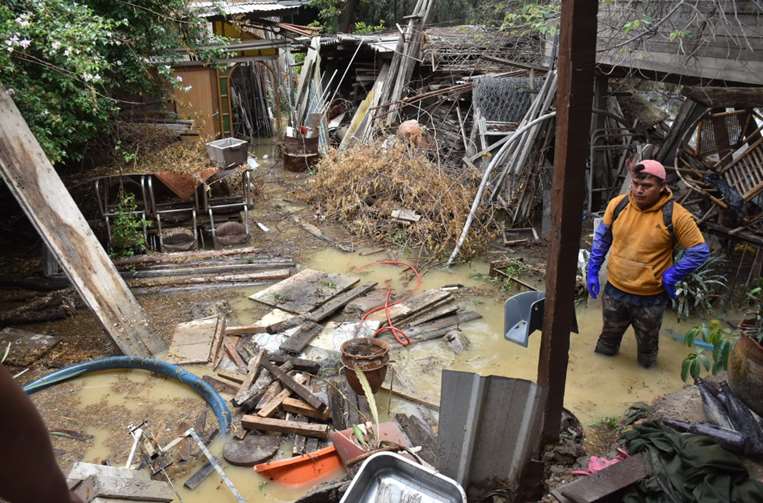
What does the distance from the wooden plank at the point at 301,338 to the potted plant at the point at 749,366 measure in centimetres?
396

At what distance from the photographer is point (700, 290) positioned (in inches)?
247

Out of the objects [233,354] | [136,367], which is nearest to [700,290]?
[233,354]

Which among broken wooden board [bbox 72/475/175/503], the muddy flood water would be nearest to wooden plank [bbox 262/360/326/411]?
the muddy flood water

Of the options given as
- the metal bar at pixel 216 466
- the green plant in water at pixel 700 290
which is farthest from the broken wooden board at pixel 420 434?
the green plant in water at pixel 700 290

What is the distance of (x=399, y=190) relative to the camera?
31.1 feet

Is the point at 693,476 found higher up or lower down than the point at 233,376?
higher up

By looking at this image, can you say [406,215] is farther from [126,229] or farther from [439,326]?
[126,229]

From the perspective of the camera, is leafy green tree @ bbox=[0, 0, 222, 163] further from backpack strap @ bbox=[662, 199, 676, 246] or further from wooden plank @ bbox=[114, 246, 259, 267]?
backpack strap @ bbox=[662, 199, 676, 246]

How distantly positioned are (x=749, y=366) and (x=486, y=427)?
1925mm

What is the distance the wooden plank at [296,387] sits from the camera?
4836 millimetres

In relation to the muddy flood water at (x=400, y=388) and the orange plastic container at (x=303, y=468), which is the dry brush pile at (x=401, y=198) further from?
the orange plastic container at (x=303, y=468)

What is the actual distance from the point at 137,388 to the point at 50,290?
2.63 metres

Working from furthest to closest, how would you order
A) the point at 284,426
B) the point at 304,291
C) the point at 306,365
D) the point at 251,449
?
1. the point at 304,291
2. the point at 306,365
3. the point at 284,426
4. the point at 251,449

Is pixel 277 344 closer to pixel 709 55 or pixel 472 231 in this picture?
pixel 472 231
